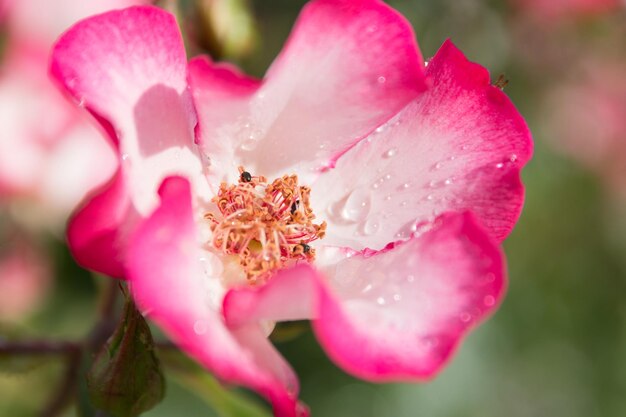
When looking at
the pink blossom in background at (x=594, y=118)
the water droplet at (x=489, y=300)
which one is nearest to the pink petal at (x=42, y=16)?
the water droplet at (x=489, y=300)

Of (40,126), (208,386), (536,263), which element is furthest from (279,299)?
(536,263)

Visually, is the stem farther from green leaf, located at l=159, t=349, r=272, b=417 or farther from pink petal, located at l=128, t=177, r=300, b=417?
pink petal, located at l=128, t=177, r=300, b=417

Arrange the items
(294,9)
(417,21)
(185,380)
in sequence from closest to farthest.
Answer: (185,380) → (417,21) → (294,9)

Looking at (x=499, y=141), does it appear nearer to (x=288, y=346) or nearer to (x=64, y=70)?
(x=64, y=70)

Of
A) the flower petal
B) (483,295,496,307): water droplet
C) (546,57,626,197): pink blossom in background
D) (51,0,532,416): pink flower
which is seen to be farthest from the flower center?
(546,57,626,197): pink blossom in background

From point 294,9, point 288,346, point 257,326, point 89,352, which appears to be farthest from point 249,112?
point 294,9

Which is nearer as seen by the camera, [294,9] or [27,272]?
[27,272]

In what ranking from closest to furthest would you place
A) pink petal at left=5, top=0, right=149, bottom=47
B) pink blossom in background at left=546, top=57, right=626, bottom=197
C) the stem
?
the stem < pink petal at left=5, top=0, right=149, bottom=47 < pink blossom in background at left=546, top=57, right=626, bottom=197

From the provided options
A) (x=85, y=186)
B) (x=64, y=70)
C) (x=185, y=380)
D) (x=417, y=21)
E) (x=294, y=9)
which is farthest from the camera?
(x=294, y=9)
